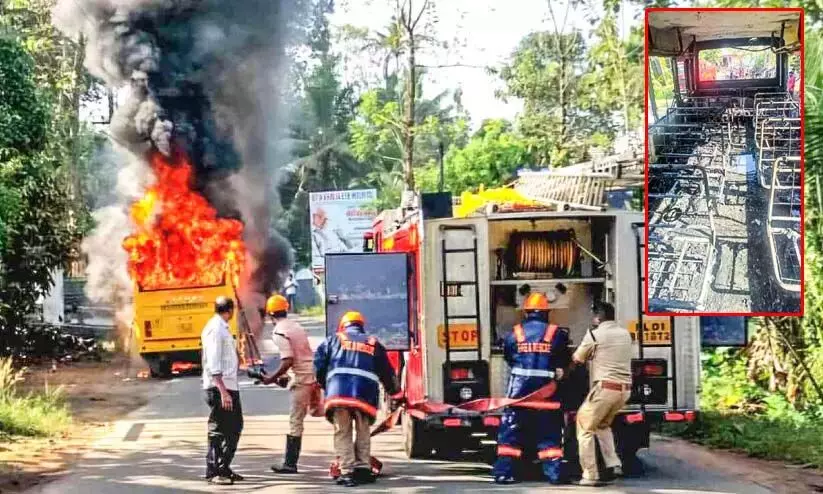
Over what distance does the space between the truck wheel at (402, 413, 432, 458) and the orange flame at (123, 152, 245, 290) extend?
9943mm

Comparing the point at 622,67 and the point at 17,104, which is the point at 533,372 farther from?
the point at 622,67

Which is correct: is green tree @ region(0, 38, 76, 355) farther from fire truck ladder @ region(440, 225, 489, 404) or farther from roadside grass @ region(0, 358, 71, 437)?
fire truck ladder @ region(440, 225, 489, 404)

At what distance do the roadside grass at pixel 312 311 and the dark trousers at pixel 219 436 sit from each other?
35.9 m

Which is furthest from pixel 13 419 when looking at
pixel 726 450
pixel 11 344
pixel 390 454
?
pixel 11 344

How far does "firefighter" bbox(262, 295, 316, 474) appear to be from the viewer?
1083 centimetres

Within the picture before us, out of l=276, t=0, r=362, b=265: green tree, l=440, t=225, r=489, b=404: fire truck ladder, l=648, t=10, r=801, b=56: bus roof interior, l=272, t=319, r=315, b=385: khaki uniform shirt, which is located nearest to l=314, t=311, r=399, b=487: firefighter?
l=272, t=319, r=315, b=385: khaki uniform shirt

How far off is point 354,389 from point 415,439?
156cm

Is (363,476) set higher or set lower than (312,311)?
lower

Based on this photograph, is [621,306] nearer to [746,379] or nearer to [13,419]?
[746,379]

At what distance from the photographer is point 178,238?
22375mm

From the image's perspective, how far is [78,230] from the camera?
85.7ft

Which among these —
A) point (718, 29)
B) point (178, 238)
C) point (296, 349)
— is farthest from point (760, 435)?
point (178, 238)

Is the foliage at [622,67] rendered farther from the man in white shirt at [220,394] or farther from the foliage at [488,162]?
the man in white shirt at [220,394]

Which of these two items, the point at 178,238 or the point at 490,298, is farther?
the point at 178,238
